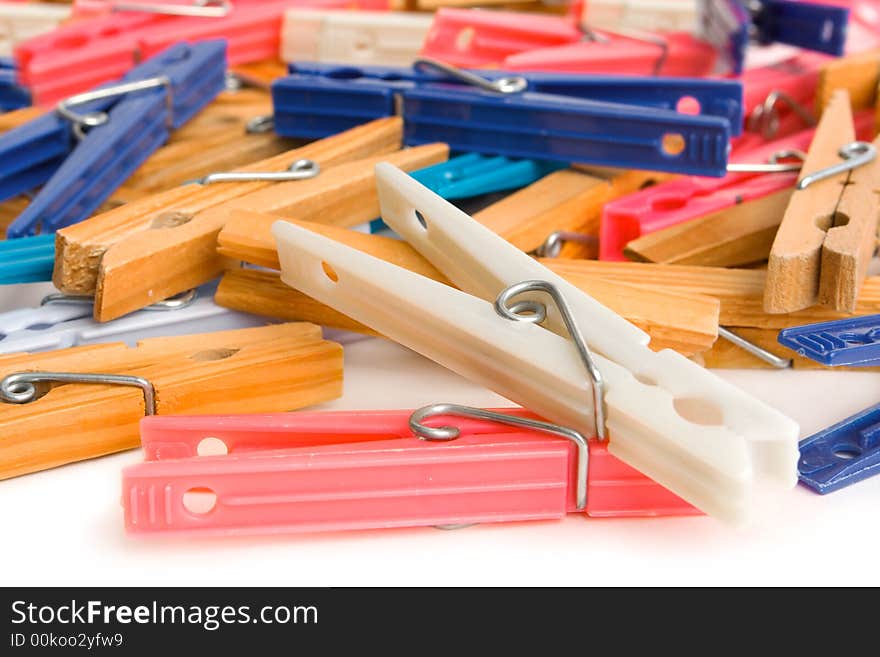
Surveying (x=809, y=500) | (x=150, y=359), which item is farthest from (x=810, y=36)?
(x=150, y=359)

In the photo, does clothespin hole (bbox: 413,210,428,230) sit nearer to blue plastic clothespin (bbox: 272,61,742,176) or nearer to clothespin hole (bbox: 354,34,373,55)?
blue plastic clothespin (bbox: 272,61,742,176)

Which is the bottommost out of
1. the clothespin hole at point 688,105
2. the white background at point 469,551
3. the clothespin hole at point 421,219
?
the white background at point 469,551

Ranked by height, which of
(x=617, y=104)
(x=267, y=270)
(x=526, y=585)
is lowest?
(x=526, y=585)

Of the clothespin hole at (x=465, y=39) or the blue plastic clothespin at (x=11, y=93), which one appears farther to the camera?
the clothespin hole at (x=465, y=39)

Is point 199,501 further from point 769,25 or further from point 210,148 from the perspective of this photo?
point 769,25

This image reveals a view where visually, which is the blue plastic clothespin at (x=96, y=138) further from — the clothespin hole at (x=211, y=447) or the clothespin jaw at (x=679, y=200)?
the clothespin jaw at (x=679, y=200)

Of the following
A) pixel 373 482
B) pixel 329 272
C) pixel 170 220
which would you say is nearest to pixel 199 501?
pixel 373 482

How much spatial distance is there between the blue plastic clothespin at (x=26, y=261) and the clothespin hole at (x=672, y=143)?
2.75 feet

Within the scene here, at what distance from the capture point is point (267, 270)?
5.10ft

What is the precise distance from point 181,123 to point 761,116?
97cm

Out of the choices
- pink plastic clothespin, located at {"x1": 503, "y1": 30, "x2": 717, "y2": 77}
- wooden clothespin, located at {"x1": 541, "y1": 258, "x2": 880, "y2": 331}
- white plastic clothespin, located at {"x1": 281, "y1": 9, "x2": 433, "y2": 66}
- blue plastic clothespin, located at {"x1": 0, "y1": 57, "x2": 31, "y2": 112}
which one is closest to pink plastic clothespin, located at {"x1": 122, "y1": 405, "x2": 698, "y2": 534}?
wooden clothespin, located at {"x1": 541, "y1": 258, "x2": 880, "y2": 331}

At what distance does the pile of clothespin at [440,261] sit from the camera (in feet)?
3.75

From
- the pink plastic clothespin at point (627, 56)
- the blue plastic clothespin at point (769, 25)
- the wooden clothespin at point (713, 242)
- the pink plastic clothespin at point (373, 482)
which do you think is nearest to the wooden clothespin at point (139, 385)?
the pink plastic clothespin at point (373, 482)

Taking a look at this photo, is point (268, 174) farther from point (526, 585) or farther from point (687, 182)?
point (526, 585)
